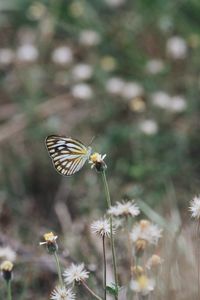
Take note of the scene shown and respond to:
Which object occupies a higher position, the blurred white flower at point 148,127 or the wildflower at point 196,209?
the blurred white flower at point 148,127

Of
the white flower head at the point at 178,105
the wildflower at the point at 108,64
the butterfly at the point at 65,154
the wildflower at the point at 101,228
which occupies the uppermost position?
the wildflower at the point at 108,64

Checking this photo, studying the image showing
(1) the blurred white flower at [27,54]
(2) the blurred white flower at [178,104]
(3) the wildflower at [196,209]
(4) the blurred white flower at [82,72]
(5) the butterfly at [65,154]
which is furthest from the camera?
(1) the blurred white flower at [27,54]

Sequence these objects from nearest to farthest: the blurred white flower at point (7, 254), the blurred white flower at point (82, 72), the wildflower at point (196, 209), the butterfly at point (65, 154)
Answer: the wildflower at point (196, 209) → the butterfly at point (65, 154) → the blurred white flower at point (7, 254) → the blurred white flower at point (82, 72)

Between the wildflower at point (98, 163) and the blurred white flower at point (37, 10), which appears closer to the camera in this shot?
the wildflower at point (98, 163)

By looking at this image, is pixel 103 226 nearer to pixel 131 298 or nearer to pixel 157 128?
pixel 131 298

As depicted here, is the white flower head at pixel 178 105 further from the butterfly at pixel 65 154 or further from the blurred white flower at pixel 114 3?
the butterfly at pixel 65 154

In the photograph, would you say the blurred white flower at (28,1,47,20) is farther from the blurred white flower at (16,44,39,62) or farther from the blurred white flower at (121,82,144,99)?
the blurred white flower at (121,82,144,99)

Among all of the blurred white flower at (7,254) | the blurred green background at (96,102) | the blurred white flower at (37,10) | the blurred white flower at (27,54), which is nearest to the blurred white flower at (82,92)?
the blurred green background at (96,102)

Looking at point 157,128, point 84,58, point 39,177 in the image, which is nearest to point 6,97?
point 84,58

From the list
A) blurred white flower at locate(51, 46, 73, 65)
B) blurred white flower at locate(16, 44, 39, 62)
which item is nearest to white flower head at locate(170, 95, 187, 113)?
blurred white flower at locate(51, 46, 73, 65)
